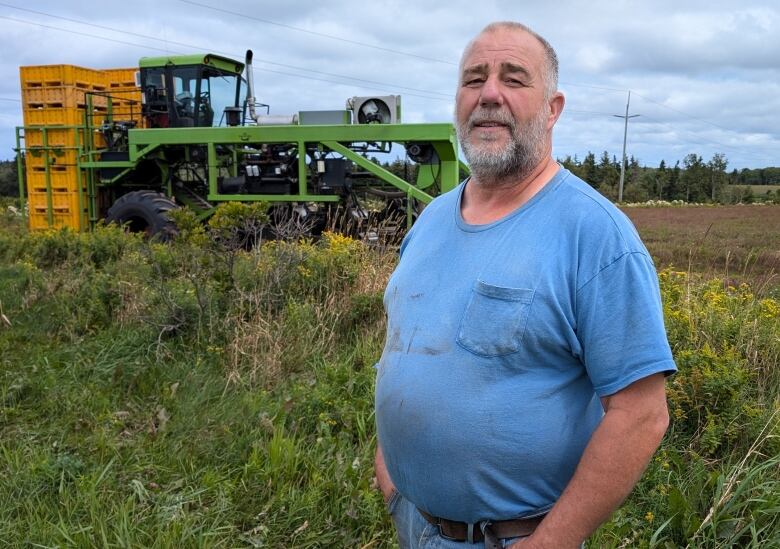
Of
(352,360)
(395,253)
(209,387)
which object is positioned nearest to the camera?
(209,387)

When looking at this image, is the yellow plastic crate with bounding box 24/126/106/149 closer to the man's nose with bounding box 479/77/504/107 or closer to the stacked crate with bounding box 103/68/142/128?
the stacked crate with bounding box 103/68/142/128

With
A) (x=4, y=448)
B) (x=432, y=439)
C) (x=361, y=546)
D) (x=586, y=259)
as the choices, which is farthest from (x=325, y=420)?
(x=586, y=259)

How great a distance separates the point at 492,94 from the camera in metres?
1.88

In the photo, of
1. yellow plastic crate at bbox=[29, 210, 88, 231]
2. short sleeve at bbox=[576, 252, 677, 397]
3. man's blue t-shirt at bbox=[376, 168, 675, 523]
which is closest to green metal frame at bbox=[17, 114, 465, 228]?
yellow plastic crate at bbox=[29, 210, 88, 231]

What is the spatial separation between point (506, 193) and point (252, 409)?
9.05 ft

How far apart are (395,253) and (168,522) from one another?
14.5 ft

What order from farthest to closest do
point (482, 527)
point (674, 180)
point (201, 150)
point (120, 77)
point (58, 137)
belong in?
point (674, 180)
point (120, 77)
point (58, 137)
point (201, 150)
point (482, 527)

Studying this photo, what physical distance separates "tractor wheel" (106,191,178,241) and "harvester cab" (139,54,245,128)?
1762 millimetres

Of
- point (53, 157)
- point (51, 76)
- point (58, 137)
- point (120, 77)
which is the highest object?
point (120, 77)

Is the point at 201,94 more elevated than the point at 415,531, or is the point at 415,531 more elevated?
the point at 201,94

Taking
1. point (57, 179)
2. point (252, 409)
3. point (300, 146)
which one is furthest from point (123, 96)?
point (252, 409)

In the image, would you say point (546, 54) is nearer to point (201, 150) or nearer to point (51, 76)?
point (201, 150)

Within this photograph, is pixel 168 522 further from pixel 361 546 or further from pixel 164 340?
pixel 164 340

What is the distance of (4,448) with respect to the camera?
3758 millimetres
